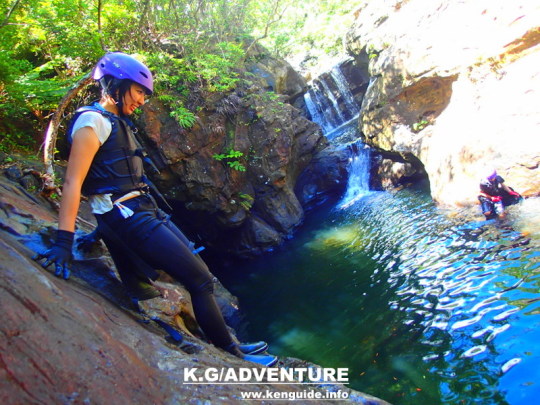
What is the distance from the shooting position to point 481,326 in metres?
5.21

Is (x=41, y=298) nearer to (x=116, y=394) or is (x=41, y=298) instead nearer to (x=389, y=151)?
(x=116, y=394)

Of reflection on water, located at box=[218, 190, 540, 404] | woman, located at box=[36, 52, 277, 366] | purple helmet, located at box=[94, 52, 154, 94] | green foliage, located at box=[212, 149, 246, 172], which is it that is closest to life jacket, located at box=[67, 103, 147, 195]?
woman, located at box=[36, 52, 277, 366]

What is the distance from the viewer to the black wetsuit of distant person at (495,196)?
28.2ft

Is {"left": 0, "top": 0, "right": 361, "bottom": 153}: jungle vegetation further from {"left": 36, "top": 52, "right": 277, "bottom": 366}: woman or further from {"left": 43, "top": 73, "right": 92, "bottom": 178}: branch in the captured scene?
{"left": 36, "top": 52, "right": 277, "bottom": 366}: woman

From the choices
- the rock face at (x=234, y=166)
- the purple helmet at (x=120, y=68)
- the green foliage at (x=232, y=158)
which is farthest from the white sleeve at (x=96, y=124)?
the green foliage at (x=232, y=158)

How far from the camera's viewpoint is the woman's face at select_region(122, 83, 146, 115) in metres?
2.90

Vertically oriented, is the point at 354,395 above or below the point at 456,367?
above

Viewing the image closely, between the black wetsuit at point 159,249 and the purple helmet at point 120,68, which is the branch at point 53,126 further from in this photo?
the black wetsuit at point 159,249

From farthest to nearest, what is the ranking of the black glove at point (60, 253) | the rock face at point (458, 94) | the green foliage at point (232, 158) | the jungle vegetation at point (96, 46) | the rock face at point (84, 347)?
the green foliage at point (232, 158)
the rock face at point (458, 94)
the jungle vegetation at point (96, 46)
the black glove at point (60, 253)
the rock face at point (84, 347)

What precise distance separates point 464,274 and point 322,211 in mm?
10089

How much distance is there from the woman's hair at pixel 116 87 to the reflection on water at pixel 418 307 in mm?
5003

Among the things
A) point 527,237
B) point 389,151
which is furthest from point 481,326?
point 389,151

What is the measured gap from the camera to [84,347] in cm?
209

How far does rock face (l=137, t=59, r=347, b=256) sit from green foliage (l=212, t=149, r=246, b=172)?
1.6 inches
